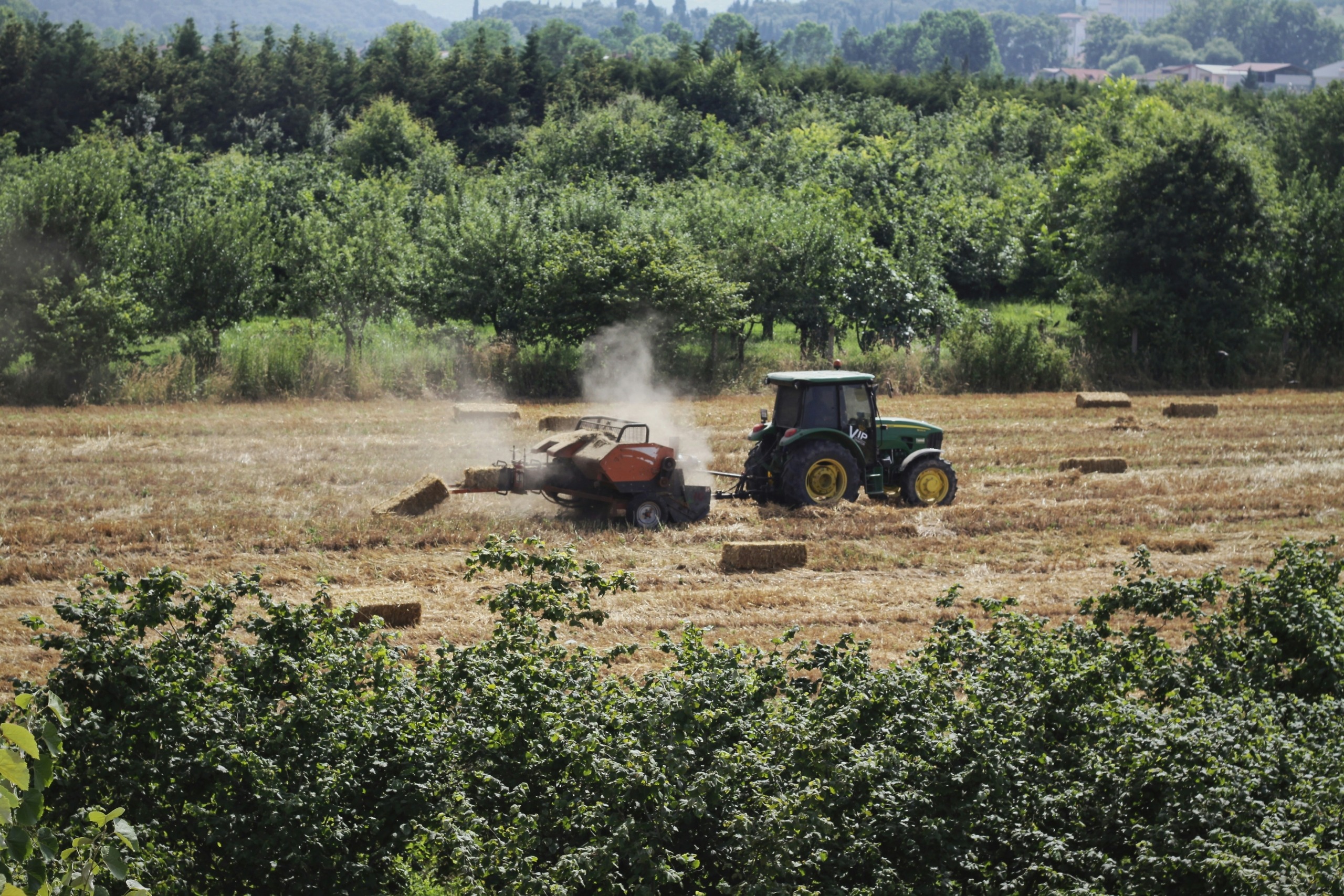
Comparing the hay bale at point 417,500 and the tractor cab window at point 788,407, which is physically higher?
the tractor cab window at point 788,407

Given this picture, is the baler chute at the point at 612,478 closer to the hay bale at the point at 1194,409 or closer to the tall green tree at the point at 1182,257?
the hay bale at the point at 1194,409

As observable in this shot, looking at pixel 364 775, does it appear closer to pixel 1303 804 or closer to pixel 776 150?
pixel 1303 804

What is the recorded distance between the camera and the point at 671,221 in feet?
91.2

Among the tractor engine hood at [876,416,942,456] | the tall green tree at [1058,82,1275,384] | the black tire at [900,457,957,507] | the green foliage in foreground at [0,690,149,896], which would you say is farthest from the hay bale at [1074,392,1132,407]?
the green foliage in foreground at [0,690,149,896]

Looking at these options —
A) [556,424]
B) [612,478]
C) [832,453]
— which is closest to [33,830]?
[612,478]

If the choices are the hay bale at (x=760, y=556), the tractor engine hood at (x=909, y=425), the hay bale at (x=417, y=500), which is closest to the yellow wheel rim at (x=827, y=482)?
the tractor engine hood at (x=909, y=425)

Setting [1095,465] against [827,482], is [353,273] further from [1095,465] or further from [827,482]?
[1095,465]

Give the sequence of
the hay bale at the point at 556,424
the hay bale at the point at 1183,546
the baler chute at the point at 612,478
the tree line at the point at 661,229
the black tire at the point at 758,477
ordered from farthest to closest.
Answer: the tree line at the point at 661,229
the hay bale at the point at 556,424
the black tire at the point at 758,477
the baler chute at the point at 612,478
the hay bale at the point at 1183,546

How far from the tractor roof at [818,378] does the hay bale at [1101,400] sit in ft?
36.2

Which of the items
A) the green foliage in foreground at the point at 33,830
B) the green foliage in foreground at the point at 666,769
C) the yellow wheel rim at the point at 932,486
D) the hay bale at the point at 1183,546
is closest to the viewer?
the green foliage in foreground at the point at 33,830

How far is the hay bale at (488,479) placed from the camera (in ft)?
45.2

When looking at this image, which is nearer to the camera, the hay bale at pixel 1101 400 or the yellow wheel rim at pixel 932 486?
the yellow wheel rim at pixel 932 486

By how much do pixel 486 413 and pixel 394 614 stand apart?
1085cm

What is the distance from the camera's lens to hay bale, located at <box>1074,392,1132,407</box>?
956 inches
